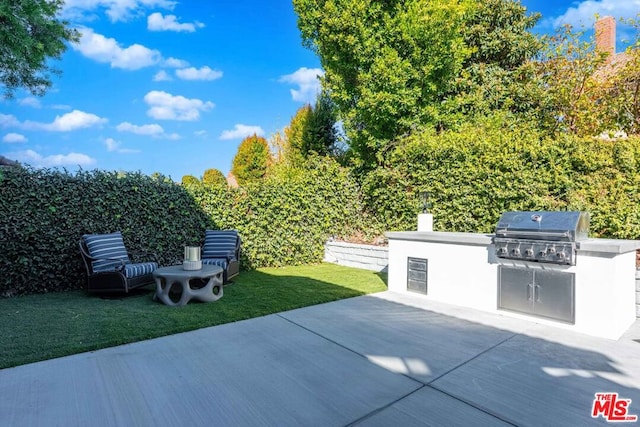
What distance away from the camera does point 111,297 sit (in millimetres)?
5641

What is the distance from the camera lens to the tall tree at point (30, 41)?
6023 millimetres

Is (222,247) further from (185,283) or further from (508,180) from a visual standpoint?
(508,180)

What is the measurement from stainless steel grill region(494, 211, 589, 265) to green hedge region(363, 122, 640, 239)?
1.57 m

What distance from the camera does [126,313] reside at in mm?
4652

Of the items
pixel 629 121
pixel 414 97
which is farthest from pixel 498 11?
pixel 629 121

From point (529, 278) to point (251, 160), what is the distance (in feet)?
50.0

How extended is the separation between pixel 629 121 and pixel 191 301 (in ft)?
30.9

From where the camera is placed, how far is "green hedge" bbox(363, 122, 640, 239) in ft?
16.9

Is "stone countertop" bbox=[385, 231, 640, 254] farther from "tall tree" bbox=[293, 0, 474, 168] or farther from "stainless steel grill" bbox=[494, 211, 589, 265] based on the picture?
"tall tree" bbox=[293, 0, 474, 168]

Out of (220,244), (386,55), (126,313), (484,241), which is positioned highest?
(386,55)

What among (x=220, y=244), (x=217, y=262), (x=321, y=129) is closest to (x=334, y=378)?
(x=217, y=262)

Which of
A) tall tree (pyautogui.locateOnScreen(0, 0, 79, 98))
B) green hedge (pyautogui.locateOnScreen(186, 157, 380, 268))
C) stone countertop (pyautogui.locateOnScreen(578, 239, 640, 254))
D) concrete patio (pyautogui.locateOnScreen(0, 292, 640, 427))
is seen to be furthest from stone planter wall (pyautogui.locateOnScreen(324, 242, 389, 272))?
tall tree (pyautogui.locateOnScreen(0, 0, 79, 98))

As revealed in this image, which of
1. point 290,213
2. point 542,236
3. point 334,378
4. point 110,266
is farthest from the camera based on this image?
point 290,213

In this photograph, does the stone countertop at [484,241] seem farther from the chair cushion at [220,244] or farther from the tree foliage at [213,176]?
the tree foliage at [213,176]
